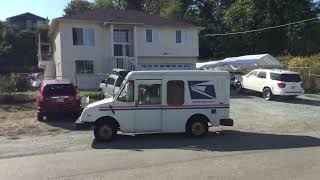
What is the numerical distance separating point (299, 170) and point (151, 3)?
69813 millimetres

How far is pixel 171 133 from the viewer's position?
58.1 ft

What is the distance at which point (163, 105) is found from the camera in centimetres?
1669

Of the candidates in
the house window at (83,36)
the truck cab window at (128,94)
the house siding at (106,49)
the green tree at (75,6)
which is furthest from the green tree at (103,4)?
the truck cab window at (128,94)

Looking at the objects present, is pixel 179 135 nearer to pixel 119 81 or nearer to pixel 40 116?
pixel 40 116

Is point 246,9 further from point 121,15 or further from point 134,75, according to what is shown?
point 134,75

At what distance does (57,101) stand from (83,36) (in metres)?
18.8

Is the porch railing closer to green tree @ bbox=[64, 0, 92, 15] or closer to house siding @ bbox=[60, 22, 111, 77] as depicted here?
house siding @ bbox=[60, 22, 111, 77]

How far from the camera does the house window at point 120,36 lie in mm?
41188

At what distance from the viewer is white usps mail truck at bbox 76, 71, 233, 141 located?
16406 millimetres

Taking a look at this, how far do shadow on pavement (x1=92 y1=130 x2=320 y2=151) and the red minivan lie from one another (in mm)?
5252

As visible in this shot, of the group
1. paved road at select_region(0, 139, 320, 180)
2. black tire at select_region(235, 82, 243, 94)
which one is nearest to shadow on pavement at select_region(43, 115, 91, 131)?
paved road at select_region(0, 139, 320, 180)

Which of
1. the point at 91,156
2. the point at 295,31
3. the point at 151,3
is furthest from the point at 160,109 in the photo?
the point at 151,3

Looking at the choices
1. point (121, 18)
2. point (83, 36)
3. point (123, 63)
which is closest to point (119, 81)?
point (123, 63)

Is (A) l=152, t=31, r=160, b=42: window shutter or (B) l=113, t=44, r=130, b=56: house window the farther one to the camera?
(A) l=152, t=31, r=160, b=42: window shutter
